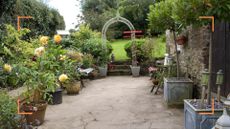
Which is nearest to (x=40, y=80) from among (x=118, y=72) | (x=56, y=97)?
(x=56, y=97)

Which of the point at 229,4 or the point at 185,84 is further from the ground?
the point at 229,4

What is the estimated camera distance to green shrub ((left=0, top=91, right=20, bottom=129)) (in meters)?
3.71

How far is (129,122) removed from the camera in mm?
5352

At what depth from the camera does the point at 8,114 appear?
379cm

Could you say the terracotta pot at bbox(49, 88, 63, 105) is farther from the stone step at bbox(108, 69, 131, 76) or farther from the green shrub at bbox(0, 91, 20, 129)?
the stone step at bbox(108, 69, 131, 76)

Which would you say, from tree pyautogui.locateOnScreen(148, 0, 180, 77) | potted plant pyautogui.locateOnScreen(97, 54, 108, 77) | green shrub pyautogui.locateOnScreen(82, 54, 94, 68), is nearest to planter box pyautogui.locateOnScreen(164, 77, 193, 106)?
tree pyautogui.locateOnScreen(148, 0, 180, 77)

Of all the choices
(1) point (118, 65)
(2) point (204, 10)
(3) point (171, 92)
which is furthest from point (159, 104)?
(1) point (118, 65)

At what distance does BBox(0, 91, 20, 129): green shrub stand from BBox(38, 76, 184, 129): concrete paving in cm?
121

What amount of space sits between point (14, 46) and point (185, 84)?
4047 mm

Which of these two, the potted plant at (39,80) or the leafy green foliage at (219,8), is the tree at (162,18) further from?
the leafy green foliage at (219,8)

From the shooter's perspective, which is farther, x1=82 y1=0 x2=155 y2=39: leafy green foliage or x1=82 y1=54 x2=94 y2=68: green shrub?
x1=82 y1=0 x2=155 y2=39: leafy green foliage

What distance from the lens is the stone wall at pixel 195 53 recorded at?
6.02 m

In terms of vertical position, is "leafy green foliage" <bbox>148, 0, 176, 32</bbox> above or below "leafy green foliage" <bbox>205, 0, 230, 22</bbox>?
above

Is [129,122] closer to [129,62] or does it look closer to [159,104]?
[159,104]
